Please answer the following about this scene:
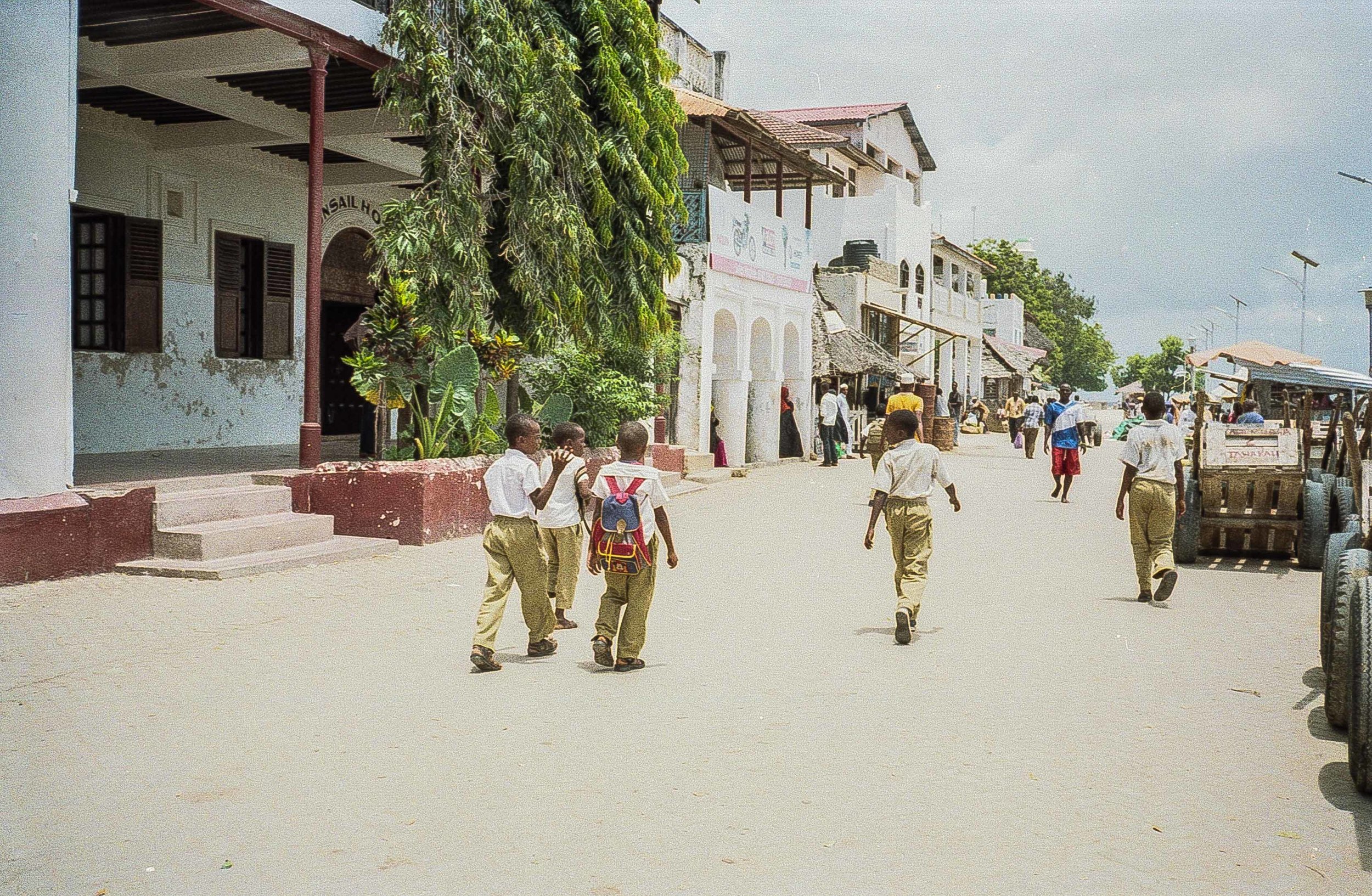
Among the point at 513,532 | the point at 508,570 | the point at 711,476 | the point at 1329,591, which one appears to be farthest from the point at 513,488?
the point at 711,476

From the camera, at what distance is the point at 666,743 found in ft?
18.0

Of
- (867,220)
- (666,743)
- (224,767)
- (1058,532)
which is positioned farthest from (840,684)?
(867,220)

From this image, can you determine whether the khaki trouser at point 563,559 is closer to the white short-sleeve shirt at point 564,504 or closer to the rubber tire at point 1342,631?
the white short-sleeve shirt at point 564,504

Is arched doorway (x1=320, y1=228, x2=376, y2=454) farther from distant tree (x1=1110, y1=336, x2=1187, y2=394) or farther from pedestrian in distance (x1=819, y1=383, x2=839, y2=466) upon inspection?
distant tree (x1=1110, y1=336, x2=1187, y2=394)

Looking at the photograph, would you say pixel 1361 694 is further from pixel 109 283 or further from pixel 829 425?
pixel 829 425

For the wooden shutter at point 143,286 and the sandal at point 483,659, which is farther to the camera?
the wooden shutter at point 143,286

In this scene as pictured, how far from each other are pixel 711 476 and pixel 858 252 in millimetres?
17298

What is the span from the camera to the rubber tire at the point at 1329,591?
18.8ft

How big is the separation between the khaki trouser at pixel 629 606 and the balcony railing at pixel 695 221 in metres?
15.9

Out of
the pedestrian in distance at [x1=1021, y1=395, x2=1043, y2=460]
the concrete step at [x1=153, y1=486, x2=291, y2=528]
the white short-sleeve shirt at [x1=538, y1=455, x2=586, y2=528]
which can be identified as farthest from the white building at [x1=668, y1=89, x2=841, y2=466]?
the white short-sleeve shirt at [x1=538, y1=455, x2=586, y2=528]

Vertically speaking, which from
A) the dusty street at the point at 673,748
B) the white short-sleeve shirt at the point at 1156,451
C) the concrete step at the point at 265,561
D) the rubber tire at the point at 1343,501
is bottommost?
the dusty street at the point at 673,748

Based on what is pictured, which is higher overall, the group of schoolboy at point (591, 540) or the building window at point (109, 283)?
the building window at point (109, 283)

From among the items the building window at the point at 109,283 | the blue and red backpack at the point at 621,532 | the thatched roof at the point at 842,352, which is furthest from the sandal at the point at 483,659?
the thatched roof at the point at 842,352

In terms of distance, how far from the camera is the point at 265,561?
32.3ft
